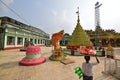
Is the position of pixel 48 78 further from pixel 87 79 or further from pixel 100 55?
pixel 100 55

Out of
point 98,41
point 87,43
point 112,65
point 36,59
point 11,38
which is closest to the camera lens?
point 112,65

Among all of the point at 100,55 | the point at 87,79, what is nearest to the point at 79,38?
the point at 100,55

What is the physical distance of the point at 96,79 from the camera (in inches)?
241

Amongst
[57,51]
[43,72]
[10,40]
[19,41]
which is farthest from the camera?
[19,41]

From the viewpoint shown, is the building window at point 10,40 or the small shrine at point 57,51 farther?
the building window at point 10,40

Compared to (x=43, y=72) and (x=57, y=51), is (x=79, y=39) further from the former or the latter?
(x=43, y=72)

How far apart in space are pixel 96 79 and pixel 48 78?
8.88 feet

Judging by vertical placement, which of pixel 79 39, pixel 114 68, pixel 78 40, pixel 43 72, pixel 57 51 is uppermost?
pixel 79 39

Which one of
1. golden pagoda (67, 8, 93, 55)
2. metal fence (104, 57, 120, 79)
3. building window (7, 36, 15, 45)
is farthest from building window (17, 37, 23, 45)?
metal fence (104, 57, 120, 79)

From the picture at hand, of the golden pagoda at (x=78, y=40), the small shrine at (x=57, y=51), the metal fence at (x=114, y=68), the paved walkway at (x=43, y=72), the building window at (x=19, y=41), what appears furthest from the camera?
the building window at (x=19, y=41)

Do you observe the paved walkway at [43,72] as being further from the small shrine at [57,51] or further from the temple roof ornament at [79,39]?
the temple roof ornament at [79,39]

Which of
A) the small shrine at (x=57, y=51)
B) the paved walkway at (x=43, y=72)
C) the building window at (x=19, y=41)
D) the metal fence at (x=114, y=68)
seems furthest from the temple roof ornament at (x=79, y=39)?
the building window at (x=19, y=41)

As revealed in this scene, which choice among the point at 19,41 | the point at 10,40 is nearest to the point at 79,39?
the point at 10,40

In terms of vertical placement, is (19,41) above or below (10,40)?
below
